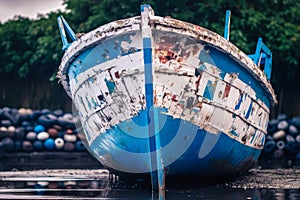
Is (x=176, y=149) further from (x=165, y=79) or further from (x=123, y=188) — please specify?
(x=123, y=188)

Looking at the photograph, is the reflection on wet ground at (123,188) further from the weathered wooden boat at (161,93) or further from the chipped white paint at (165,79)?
the chipped white paint at (165,79)

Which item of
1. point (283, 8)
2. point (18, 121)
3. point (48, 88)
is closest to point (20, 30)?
point (48, 88)

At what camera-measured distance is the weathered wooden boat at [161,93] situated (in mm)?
5293

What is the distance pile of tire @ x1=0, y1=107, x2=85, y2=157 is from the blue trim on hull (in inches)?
240

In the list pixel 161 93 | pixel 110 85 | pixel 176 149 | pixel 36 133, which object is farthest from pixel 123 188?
pixel 36 133

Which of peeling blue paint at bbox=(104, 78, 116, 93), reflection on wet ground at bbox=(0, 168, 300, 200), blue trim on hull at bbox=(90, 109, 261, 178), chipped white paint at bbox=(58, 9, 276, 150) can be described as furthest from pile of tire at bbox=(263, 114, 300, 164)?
peeling blue paint at bbox=(104, 78, 116, 93)

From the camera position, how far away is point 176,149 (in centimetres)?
560

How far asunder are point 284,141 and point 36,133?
4.85 meters

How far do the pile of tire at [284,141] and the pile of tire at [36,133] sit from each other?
3.66 metres

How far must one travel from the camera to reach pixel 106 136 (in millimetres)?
5820

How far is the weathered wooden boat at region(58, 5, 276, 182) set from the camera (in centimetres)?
529

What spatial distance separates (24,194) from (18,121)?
7252mm

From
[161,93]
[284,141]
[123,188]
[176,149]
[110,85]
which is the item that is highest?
[110,85]

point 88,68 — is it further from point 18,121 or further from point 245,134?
point 18,121
